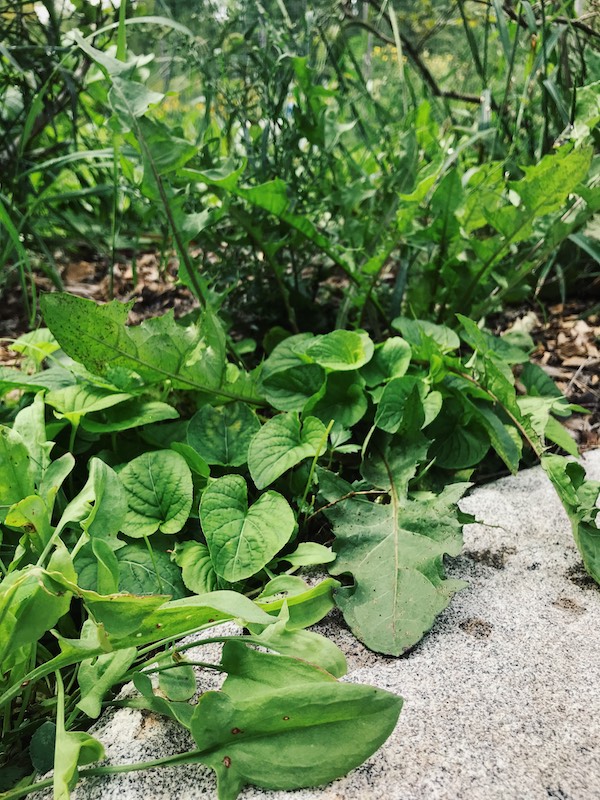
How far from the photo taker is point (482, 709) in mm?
757

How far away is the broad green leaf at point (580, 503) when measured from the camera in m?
1.02

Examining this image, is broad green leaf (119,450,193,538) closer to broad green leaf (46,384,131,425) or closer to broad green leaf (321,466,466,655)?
broad green leaf (46,384,131,425)

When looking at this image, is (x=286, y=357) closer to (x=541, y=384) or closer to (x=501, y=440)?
(x=501, y=440)

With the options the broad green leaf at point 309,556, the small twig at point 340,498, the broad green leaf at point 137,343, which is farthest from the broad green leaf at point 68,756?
the broad green leaf at point 137,343

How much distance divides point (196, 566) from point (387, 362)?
2.13ft

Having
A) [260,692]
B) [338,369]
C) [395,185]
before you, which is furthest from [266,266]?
[260,692]

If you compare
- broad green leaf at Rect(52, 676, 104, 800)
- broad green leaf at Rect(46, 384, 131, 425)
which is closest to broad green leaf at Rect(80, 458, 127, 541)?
broad green leaf at Rect(52, 676, 104, 800)

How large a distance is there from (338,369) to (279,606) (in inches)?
22.2

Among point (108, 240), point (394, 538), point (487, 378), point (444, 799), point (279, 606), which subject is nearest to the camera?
point (444, 799)

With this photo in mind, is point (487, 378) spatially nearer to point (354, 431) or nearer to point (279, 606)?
point (354, 431)

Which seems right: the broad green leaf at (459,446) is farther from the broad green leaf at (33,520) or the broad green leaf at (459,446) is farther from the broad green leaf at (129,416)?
the broad green leaf at (33,520)

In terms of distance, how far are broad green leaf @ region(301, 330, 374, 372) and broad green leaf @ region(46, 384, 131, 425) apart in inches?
15.8

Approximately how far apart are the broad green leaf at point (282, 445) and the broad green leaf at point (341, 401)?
0.08 metres

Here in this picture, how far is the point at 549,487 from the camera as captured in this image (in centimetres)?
132
